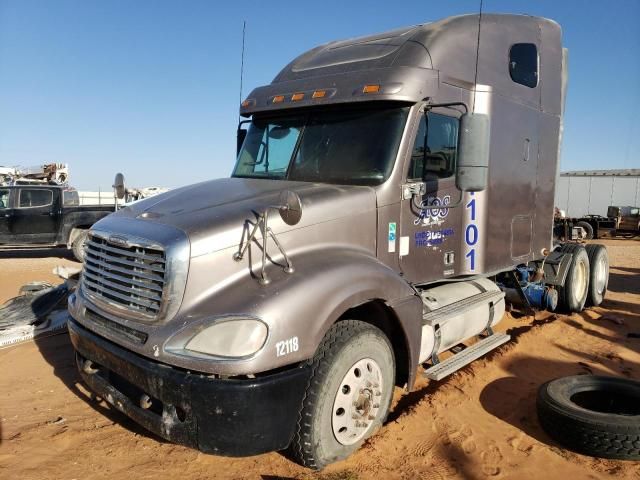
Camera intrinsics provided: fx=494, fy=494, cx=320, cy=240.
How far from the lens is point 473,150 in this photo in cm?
382

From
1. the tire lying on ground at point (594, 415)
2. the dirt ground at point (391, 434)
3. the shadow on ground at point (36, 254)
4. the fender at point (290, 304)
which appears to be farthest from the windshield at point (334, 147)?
the shadow on ground at point (36, 254)

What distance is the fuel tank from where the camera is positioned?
4383mm

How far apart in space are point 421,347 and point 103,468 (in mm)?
2532

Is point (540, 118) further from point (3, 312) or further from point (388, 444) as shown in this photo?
point (3, 312)

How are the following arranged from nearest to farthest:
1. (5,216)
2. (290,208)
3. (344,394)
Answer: (290,208) < (344,394) < (5,216)

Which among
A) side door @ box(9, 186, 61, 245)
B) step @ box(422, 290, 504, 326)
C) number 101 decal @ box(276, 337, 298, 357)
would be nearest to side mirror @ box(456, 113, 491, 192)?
step @ box(422, 290, 504, 326)

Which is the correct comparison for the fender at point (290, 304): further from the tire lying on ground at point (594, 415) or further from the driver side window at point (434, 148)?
the tire lying on ground at point (594, 415)

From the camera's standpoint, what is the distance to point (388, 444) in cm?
365

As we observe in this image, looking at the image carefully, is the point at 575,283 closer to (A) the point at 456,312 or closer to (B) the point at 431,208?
(A) the point at 456,312

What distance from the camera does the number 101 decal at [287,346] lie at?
281 centimetres

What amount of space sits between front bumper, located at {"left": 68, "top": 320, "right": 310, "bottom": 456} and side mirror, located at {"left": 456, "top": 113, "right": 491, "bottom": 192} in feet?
6.50

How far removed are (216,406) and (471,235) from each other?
10.6ft

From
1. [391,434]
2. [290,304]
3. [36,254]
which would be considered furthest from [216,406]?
[36,254]

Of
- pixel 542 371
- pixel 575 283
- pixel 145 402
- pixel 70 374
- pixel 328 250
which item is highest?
pixel 328 250
